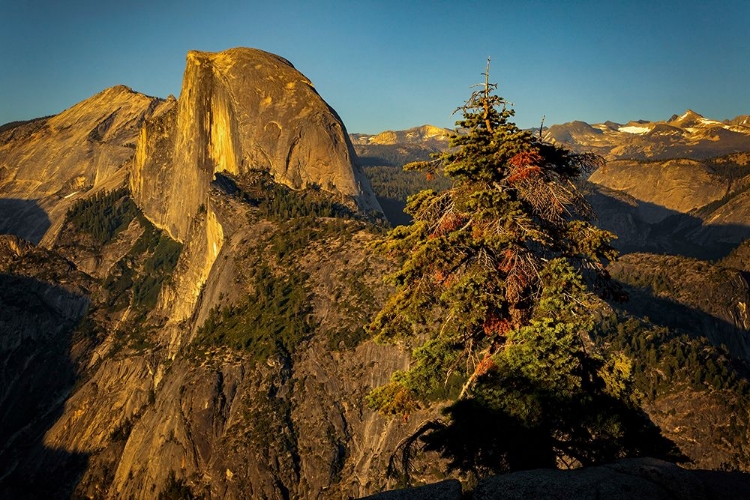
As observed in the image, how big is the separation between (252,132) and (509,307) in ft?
438

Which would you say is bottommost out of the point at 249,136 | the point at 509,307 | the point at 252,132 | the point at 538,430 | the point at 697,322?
the point at 697,322

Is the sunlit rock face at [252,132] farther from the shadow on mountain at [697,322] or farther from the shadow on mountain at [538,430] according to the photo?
the shadow on mountain at [538,430]

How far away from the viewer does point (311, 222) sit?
372ft

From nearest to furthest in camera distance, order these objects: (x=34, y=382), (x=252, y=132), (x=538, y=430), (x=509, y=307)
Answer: (x=538, y=430) → (x=509, y=307) → (x=34, y=382) → (x=252, y=132)

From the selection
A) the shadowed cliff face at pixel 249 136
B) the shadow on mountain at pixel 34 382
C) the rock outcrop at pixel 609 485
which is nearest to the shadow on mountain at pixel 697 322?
the shadowed cliff face at pixel 249 136

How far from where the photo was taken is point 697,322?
13750 centimetres

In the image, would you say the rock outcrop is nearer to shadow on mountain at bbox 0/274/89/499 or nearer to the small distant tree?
the small distant tree

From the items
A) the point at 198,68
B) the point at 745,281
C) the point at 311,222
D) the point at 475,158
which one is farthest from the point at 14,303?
the point at 745,281

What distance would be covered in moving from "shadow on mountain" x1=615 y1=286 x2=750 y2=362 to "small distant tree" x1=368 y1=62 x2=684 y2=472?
4801 inches

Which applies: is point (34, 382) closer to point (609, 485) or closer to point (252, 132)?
point (252, 132)

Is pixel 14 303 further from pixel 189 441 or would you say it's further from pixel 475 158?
pixel 475 158

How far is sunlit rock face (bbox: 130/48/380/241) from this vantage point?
482ft

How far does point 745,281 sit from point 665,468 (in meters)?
156

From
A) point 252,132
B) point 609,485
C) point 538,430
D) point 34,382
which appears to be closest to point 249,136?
point 252,132
